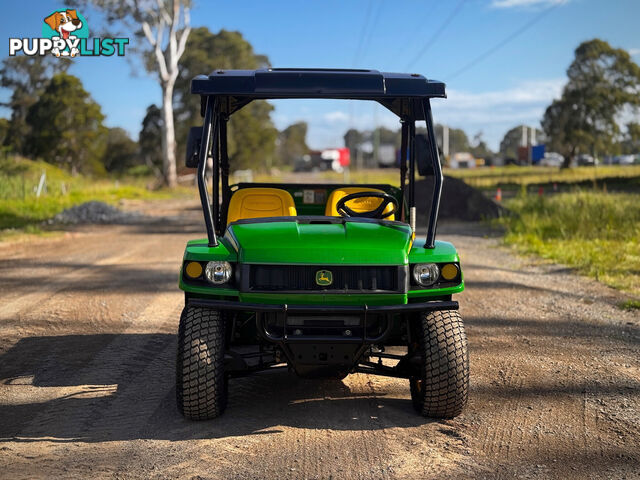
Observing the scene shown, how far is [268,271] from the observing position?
4480 millimetres

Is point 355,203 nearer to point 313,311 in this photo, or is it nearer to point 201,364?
point 313,311

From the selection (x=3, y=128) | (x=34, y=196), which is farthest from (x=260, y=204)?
(x=3, y=128)

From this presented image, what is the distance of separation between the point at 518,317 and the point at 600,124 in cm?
4498

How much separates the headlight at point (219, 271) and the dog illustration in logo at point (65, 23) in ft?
83.5

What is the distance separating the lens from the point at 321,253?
4434 mm

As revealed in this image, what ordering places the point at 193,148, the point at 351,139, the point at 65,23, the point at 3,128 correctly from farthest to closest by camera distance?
1. the point at 351,139
2. the point at 3,128
3. the point at 65,23
4. the point at 193,148

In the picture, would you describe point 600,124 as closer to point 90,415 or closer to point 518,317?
point 518,317

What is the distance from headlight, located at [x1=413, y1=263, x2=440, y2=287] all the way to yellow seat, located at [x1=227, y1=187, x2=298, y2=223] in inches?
62.6

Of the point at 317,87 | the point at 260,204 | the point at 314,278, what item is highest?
the point at 317,87

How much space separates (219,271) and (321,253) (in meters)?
0.63

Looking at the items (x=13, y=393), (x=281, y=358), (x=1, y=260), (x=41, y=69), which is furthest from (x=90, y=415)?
(x=41, y=69)

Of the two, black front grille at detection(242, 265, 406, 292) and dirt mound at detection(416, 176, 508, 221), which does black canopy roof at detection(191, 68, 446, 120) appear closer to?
black front grille at detection(242, 265, 406, 292)

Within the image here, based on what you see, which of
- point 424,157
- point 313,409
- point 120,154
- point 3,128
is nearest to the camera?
point 313,409

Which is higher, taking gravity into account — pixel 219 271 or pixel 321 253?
pixel 321 253
